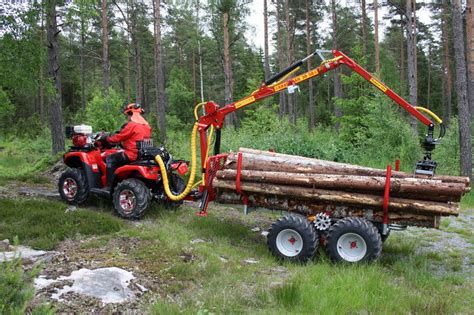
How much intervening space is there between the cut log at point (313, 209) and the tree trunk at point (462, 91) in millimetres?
7574

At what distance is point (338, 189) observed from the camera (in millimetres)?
6492

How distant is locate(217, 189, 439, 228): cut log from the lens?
20.6ft

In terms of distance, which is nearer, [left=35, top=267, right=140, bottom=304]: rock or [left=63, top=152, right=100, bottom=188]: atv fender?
[left=35, top=267, right=140, bottom=304]: rock

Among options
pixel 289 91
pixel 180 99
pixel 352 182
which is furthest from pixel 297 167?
pixel 180 99

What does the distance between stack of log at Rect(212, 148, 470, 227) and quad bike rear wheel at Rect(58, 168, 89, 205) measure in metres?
2.99

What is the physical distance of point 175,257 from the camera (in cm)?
586

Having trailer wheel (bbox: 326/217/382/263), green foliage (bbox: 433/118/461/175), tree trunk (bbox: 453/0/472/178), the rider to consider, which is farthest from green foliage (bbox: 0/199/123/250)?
green foliage (bbox: 433/118/461/175)

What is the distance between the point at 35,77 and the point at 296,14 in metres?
28.9

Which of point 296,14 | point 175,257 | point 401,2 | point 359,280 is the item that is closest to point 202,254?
point 175,257

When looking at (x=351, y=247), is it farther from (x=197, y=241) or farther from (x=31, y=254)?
(x=31, y=254)

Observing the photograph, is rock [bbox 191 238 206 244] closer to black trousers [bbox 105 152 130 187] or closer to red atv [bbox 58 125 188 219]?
red atv [bbox 58 125 188 219]

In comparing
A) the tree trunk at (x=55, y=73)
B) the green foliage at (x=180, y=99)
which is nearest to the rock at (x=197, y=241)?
the tree trunk at (x=55, y=73)

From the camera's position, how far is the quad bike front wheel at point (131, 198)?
799 cm

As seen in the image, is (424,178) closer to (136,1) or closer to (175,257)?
(175,257)
